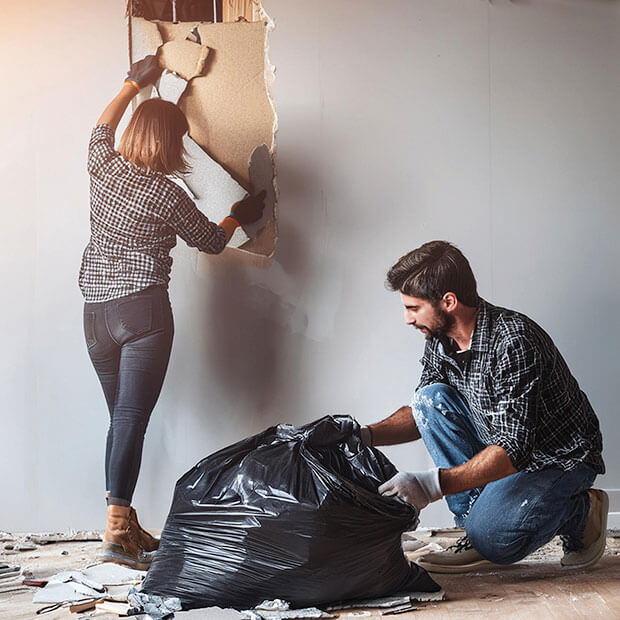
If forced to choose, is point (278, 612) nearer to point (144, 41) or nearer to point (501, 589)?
point (501, 589)

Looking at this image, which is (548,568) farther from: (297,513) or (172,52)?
(172,52)

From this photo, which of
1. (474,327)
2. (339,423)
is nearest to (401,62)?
(474,327)

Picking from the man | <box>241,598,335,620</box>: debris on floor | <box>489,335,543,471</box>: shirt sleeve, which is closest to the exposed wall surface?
the man

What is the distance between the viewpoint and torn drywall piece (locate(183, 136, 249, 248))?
2424 mm

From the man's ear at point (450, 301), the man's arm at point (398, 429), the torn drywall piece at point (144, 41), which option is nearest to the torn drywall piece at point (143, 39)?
the torn drywall piece at point (144, 41)

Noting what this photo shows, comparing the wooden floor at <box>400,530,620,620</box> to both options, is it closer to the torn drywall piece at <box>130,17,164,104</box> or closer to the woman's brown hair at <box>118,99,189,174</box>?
the woman's brown hair at <box>118,99,189,174</box>

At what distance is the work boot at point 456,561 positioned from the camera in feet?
6.21

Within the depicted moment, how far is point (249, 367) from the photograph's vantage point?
2.44 meters

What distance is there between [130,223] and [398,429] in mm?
1009

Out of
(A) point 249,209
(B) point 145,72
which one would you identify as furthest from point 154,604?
(B) point 145,72

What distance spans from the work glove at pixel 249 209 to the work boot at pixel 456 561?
3.95 feet

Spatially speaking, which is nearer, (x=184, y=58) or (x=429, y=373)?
(x=429, y=373)

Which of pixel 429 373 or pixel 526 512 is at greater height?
pixel 429 373

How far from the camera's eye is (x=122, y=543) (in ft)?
6.75
